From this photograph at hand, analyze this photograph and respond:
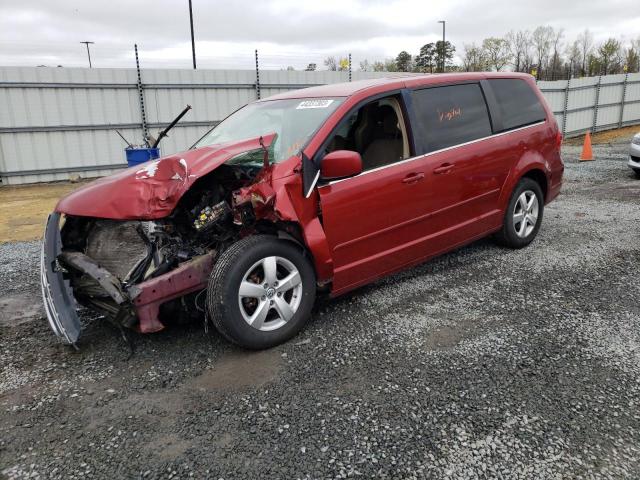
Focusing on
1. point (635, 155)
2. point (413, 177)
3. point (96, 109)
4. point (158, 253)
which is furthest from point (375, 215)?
point (96, 109)

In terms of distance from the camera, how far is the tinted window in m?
4.12

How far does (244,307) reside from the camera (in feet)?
10.8

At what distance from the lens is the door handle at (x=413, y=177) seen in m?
3.90

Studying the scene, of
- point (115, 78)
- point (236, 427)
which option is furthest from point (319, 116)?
point (115, 78)

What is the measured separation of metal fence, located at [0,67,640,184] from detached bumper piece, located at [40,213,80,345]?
9.37 m

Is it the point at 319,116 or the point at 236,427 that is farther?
the point at 319,116

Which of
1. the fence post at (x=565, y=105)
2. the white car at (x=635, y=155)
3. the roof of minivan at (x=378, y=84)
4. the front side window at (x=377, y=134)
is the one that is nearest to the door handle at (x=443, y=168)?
the front side window at (x=377, y=134)

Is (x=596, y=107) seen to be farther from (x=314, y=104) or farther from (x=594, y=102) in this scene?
(x=314, y=104)

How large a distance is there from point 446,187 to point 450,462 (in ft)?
8.15

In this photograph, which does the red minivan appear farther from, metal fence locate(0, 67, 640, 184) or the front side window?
metal fence locate(0, 67, 640, 184)

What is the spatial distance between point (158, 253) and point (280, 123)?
146 cm

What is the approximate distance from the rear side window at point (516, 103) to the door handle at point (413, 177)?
1.36 meters

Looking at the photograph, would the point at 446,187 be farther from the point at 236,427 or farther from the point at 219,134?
the point at 236,427

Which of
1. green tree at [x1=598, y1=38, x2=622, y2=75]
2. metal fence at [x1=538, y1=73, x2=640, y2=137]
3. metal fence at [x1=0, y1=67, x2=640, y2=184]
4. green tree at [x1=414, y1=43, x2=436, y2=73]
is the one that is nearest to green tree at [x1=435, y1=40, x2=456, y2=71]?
green tree at [x1=414, y1=43, x2=436, y2=73]
